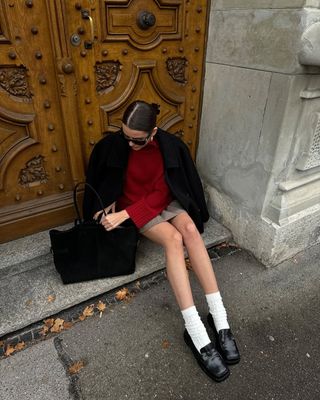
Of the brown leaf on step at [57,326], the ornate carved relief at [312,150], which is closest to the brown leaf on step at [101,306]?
→ the brown leaf on step at [57,326]

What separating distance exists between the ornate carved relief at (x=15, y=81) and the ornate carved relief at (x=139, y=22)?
0.62 m

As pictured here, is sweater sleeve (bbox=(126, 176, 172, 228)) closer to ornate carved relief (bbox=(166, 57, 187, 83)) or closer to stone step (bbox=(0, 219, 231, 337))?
stone step (bbox=(0, 219, 231, 337))

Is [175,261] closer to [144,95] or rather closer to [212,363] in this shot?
[212,363]

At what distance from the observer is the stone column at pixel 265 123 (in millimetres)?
2020

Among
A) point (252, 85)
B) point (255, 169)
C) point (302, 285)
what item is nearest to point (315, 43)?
point (252, 85)

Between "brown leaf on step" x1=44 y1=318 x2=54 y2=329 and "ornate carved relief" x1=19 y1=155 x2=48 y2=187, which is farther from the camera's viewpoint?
"ornate carved relief" x1=19 y1=155 x2=48 y2=187

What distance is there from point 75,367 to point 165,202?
1.19 metres

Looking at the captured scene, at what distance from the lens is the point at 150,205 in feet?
7.14

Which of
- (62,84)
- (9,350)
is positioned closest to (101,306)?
(9,350)

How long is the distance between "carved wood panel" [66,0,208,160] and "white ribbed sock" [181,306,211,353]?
4.72ft

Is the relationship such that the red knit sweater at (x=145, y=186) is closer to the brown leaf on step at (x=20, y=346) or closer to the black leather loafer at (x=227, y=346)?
the black leather loafer at (x=227, y=346)

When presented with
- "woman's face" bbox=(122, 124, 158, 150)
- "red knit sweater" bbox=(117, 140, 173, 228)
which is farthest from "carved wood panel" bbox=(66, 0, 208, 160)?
"woman's face" bbox=(122, 124, 158, 150)

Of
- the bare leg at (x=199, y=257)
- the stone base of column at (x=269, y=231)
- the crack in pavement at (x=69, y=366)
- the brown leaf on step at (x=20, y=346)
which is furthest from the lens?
the stone base of column at (x=269, y=231)

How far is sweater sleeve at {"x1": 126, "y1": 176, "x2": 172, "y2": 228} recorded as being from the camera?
2141 mm
